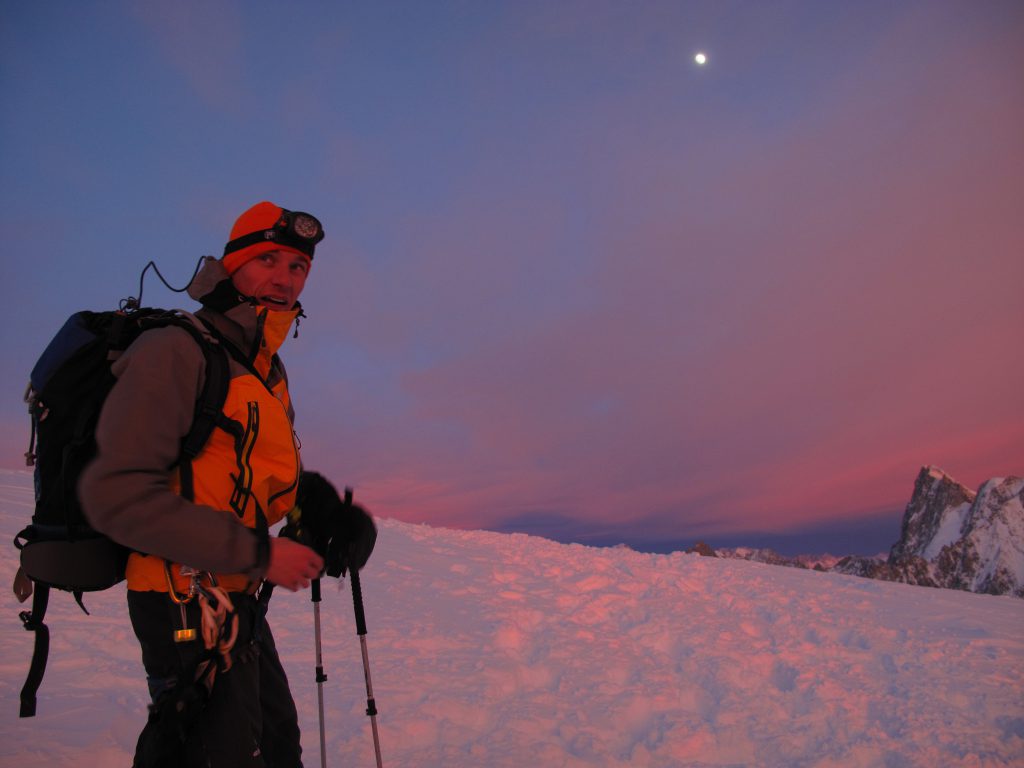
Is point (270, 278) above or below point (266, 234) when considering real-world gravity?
below

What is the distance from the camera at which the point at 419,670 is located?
6.31 meters

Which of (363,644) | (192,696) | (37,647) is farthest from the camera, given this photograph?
(363,644)

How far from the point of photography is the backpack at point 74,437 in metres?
2.26

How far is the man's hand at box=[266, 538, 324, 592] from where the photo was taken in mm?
2301

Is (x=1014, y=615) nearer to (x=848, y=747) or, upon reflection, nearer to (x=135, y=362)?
(x=848, y=747)

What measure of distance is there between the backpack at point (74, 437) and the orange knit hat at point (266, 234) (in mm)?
709

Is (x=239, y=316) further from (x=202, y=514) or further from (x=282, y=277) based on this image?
(x=202, y=514)

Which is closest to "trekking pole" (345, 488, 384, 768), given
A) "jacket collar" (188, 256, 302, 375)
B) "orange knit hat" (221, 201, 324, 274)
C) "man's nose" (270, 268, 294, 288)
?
"jacket collar" (188, 256, 302, 375)

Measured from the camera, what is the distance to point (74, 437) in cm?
220

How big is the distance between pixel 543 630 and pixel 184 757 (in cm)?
620

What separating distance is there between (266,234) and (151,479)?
143 centimetres

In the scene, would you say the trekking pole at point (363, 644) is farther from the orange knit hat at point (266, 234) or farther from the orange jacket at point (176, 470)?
the orange knit hat at point (266, 234)

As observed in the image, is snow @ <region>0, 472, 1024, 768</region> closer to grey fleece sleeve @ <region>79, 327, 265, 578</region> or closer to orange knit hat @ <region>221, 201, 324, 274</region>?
grey fleece sleeve @ <region>79, 327, 265, 578</region>

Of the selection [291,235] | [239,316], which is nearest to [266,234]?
[291,235]
